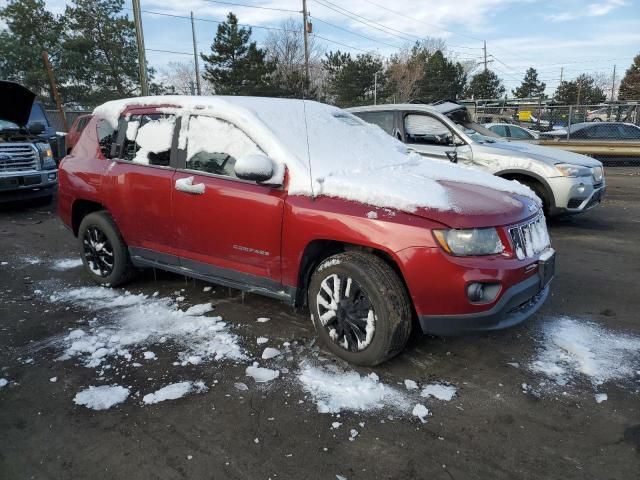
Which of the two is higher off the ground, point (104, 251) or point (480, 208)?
point (480, 208)

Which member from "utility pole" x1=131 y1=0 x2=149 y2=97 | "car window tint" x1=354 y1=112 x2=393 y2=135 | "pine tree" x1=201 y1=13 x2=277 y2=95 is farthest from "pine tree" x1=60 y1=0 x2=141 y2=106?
"car window tint" x1=354 y1=112 x2=393 y2=135

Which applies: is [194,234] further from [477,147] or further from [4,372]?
[477,147]

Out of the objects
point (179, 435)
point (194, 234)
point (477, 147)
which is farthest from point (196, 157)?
point (477, 147)

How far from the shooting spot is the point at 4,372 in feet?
10.2

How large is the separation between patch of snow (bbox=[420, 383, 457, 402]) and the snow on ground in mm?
4345

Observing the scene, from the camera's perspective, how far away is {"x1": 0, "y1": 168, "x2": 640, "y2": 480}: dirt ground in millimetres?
2240

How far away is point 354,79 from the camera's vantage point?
44.5 metres

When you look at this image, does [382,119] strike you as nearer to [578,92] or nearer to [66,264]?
[66,264]

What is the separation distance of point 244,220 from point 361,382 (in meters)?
1.37

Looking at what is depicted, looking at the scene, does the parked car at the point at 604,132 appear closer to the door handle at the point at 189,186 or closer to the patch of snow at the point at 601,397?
the patch of snow at the point at 601,397

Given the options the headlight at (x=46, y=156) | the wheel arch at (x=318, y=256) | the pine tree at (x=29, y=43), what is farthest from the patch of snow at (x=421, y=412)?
the pine tree at (x=29, y=43)

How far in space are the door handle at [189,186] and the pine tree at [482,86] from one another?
2309 inches

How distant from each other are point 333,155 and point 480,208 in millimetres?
1168

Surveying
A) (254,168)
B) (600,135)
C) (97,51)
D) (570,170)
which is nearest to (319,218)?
(254,168)
